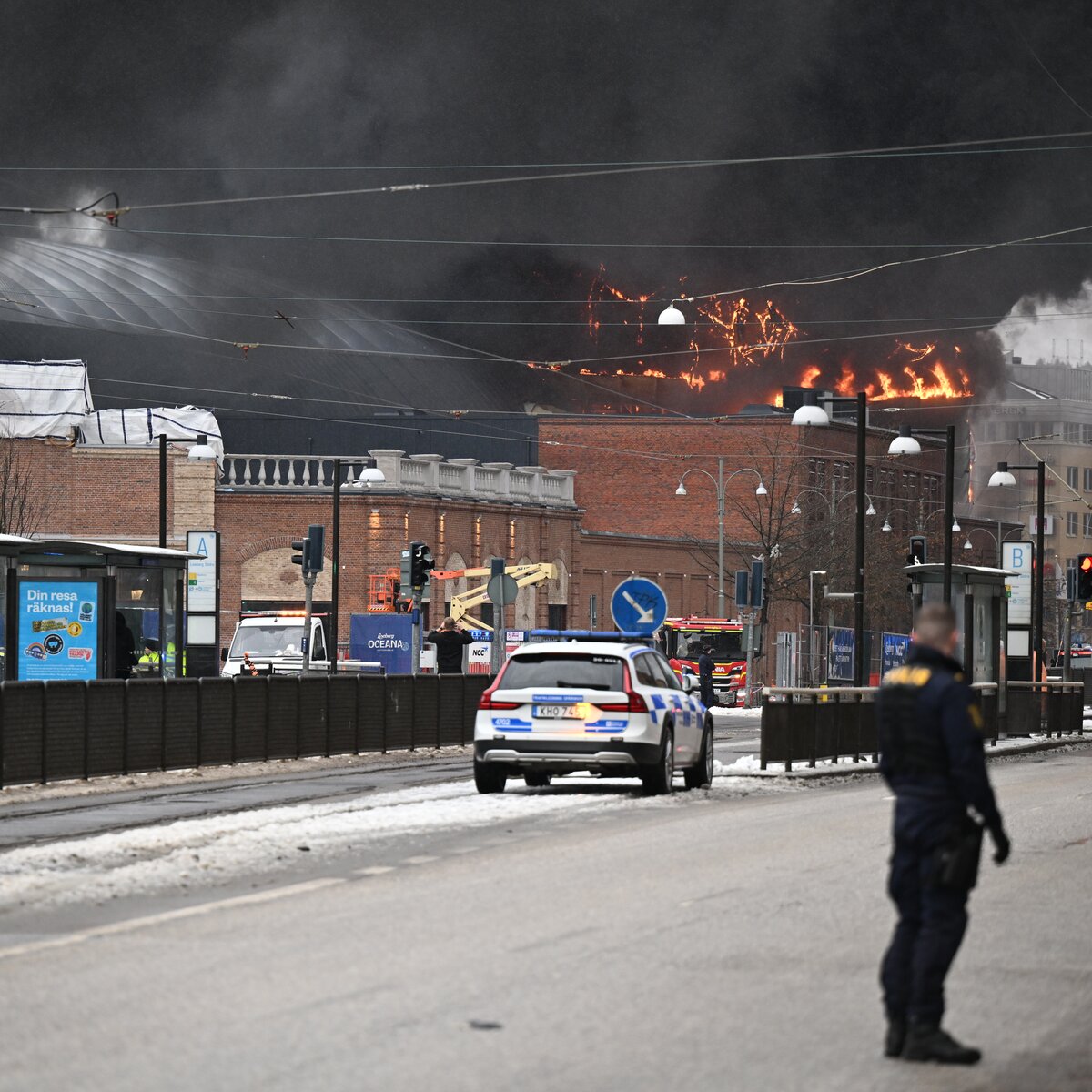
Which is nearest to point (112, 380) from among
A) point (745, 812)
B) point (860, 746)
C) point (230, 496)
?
point (230, 496)

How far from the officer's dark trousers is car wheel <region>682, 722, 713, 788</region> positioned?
635 inches

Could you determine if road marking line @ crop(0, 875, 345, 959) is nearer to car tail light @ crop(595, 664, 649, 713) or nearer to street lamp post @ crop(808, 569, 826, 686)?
car tail light @ crop(595, 664, 649, 713)

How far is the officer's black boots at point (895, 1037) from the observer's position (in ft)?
27.2

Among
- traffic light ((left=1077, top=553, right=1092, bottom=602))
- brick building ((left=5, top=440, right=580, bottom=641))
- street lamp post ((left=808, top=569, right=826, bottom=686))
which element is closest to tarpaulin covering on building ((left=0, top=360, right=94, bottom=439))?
brick building ((left=5, top=440, right=580, bottom=641))

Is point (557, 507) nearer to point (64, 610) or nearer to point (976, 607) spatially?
point (976, 607)

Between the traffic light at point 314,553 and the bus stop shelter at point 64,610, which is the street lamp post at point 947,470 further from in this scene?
the bus stop shelter at point 64,610

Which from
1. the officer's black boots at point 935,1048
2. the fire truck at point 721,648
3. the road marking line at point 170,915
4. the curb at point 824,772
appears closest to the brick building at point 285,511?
the fire truck at point 721,648

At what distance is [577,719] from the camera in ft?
73.6

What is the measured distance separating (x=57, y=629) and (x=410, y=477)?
45215mm

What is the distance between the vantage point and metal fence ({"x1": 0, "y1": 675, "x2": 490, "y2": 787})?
2331cm

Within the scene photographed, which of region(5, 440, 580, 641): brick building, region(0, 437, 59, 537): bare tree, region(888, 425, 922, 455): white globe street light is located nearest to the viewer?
region(888, 425, 922, 455): white globe street light

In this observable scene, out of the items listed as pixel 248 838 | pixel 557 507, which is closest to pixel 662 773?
pixel 248 838

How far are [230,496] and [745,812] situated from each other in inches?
2054

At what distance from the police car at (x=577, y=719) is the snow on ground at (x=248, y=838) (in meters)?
0.31
